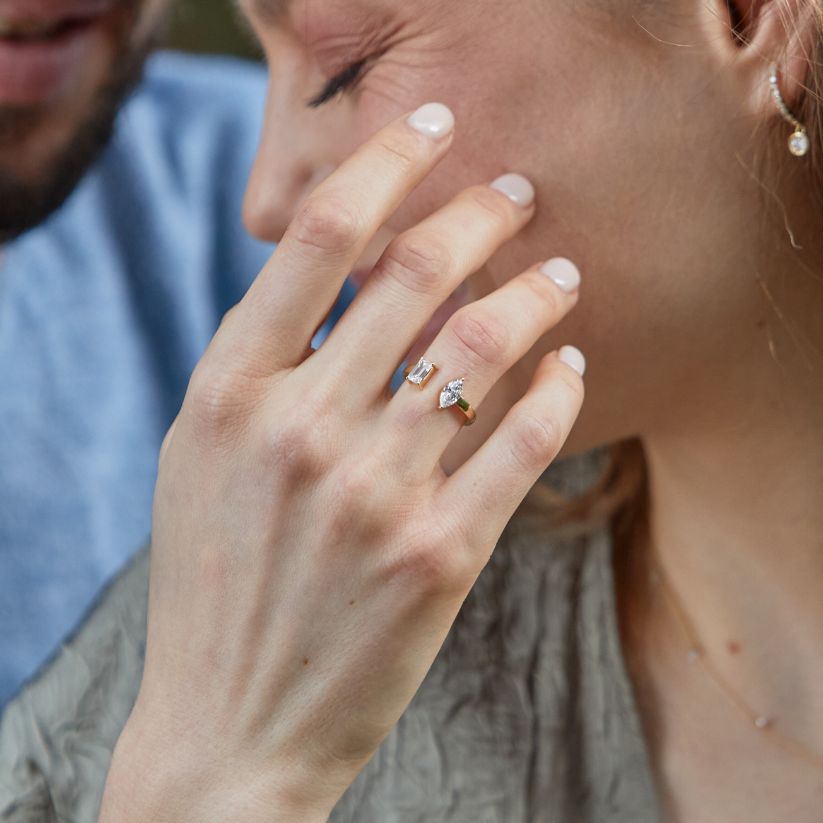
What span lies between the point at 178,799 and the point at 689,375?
1.76 ft

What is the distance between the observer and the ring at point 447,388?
79 cm

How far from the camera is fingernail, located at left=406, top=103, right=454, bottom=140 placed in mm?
837

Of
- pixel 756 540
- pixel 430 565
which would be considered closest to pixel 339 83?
pixel 430 565

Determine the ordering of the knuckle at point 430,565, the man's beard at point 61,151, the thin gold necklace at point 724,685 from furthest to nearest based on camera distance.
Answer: the man's beard at point 61,151, the thin gold necklace at point 724,685, the knuckle at point 430,565

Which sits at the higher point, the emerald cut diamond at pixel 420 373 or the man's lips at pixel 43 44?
the emerald cut diamond at pixel 420 373

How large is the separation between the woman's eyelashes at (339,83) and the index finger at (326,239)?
10 centimetres

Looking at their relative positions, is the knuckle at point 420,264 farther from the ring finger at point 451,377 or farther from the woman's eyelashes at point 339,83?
the woman's eyelashes at point 339,83

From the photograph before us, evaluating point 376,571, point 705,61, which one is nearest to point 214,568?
point 376,571

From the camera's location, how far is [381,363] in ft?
2.64

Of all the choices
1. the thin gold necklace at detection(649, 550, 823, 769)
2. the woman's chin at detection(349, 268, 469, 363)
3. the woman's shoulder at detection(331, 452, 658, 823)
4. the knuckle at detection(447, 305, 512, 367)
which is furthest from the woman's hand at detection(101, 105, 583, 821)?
the thin gold necklace at detection(649, 550, 823, 769)

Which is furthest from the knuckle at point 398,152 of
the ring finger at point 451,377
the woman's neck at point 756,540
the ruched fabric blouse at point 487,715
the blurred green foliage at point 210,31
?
the blurred green foliage at point 210,31

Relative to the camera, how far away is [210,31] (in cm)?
290

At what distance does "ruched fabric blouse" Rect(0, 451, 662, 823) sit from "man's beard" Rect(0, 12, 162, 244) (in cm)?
73

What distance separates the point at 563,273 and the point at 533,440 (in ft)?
0.53
